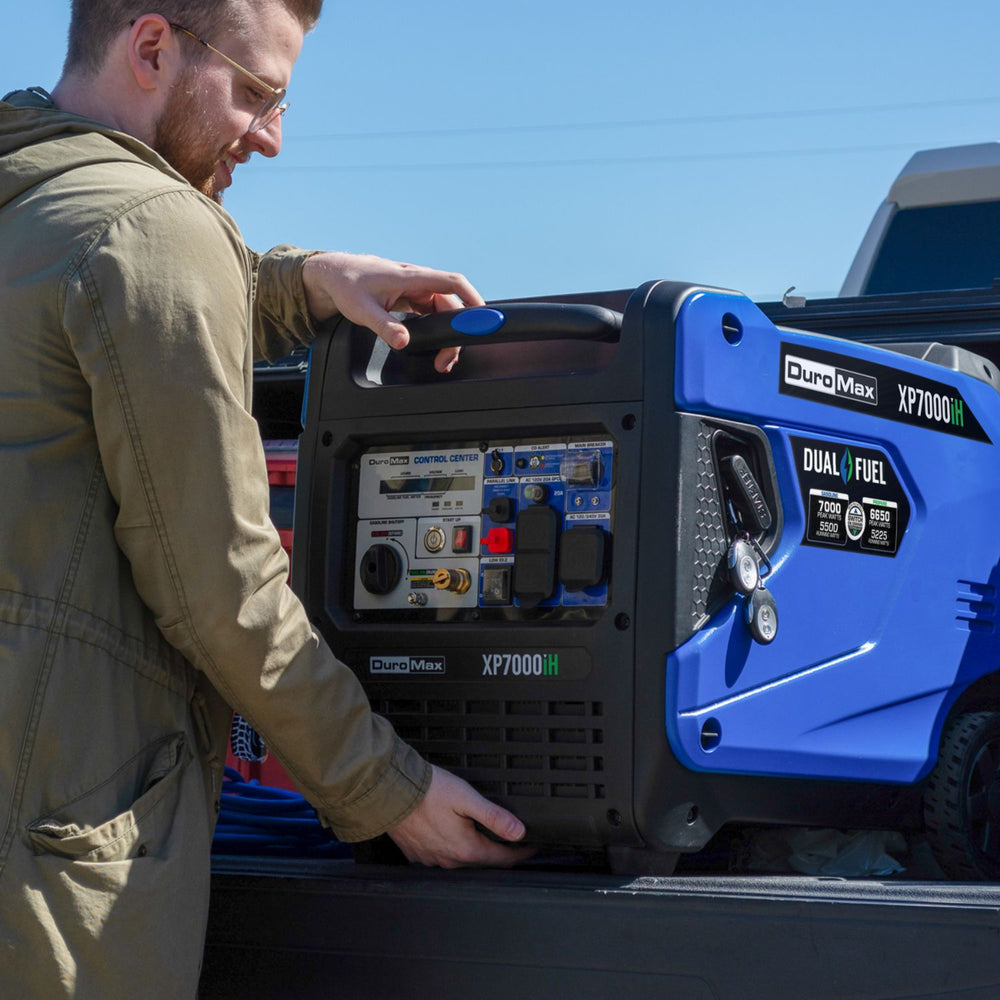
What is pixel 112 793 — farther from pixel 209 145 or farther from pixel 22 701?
pixel 209 145

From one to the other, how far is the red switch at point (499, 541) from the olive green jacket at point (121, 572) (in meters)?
0.34

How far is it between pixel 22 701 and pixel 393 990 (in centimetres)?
63

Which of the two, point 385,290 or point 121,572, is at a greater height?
point 385,290

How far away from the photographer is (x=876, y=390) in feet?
7.03

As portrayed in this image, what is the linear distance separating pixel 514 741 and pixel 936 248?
3.67 m

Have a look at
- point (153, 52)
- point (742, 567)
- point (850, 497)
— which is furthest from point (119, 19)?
point (850, 497)

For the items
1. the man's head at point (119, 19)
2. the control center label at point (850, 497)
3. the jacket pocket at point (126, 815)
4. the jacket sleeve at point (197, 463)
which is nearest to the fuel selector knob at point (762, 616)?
the control center label at point (850, 497)

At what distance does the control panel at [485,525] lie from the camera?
1941 millimetres

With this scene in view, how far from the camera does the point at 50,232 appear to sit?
→ 1.67 meters

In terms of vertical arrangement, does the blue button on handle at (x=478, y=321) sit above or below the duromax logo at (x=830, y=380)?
above

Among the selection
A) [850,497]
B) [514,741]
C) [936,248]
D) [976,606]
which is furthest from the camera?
[936,248]

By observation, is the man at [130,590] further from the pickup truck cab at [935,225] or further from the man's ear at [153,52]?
the pickup truck cab at [935,225]

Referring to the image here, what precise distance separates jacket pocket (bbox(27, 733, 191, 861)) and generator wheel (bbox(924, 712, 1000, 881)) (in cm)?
113

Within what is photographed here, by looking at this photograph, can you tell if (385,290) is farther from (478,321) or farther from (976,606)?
(976,606)
